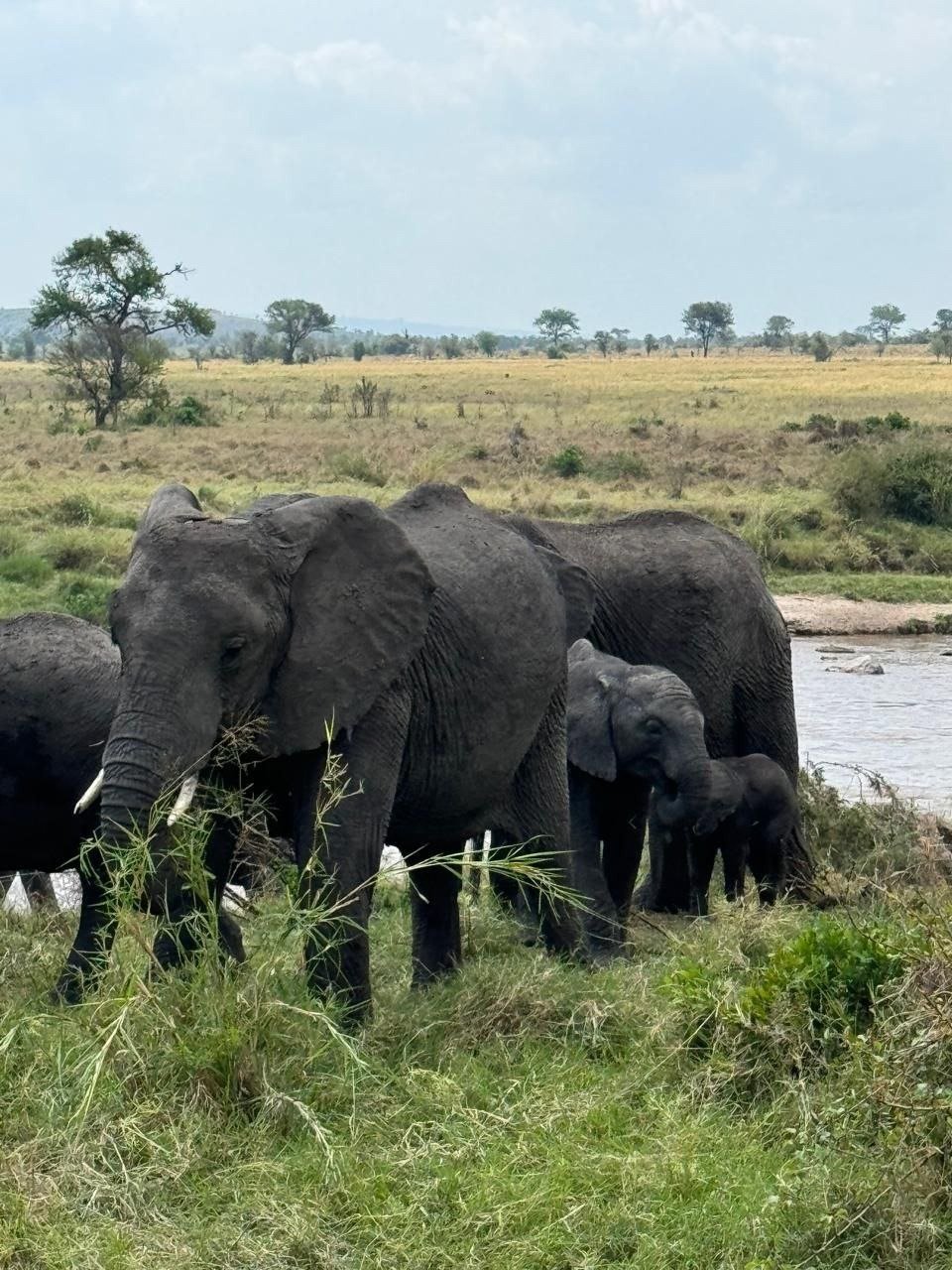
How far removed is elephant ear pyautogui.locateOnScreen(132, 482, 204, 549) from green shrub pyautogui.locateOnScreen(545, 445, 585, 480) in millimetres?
24969

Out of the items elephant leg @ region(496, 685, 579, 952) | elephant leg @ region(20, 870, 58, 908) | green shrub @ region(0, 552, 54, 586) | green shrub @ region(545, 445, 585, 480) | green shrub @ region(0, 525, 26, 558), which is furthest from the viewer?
green shrub @ region(545, 445, 585, 480)

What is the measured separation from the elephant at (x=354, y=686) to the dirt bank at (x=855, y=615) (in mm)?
13701

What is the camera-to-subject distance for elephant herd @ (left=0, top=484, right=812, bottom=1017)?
540 centimetres

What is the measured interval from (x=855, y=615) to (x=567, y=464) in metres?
10.5

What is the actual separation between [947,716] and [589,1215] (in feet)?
39.0

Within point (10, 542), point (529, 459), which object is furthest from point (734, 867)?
point (529, 459)

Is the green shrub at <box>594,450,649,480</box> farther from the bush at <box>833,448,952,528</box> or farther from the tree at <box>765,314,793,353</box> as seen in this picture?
the tree at <box>765,314,793,353</box>

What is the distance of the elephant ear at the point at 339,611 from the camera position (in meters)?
5.70

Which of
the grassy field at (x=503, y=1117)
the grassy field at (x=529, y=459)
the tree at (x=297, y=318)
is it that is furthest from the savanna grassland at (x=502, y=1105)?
the tree at (x=297, y=318)

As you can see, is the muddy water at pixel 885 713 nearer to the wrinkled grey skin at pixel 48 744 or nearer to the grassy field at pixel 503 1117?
the wrinkled grey skin at pixel 48 744

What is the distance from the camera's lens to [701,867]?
8633 mm

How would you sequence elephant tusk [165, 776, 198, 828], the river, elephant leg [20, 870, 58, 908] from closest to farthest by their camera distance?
elephant tusk [165, 776, 198, 828]
elephant leg [20, 870, 58, 908]
the river

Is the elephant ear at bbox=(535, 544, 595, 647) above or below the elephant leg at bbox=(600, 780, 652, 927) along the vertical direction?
above

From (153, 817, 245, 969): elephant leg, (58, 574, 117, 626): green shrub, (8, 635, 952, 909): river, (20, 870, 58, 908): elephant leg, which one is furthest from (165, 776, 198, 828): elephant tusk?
(58, 574, 117, 626): green shrub
